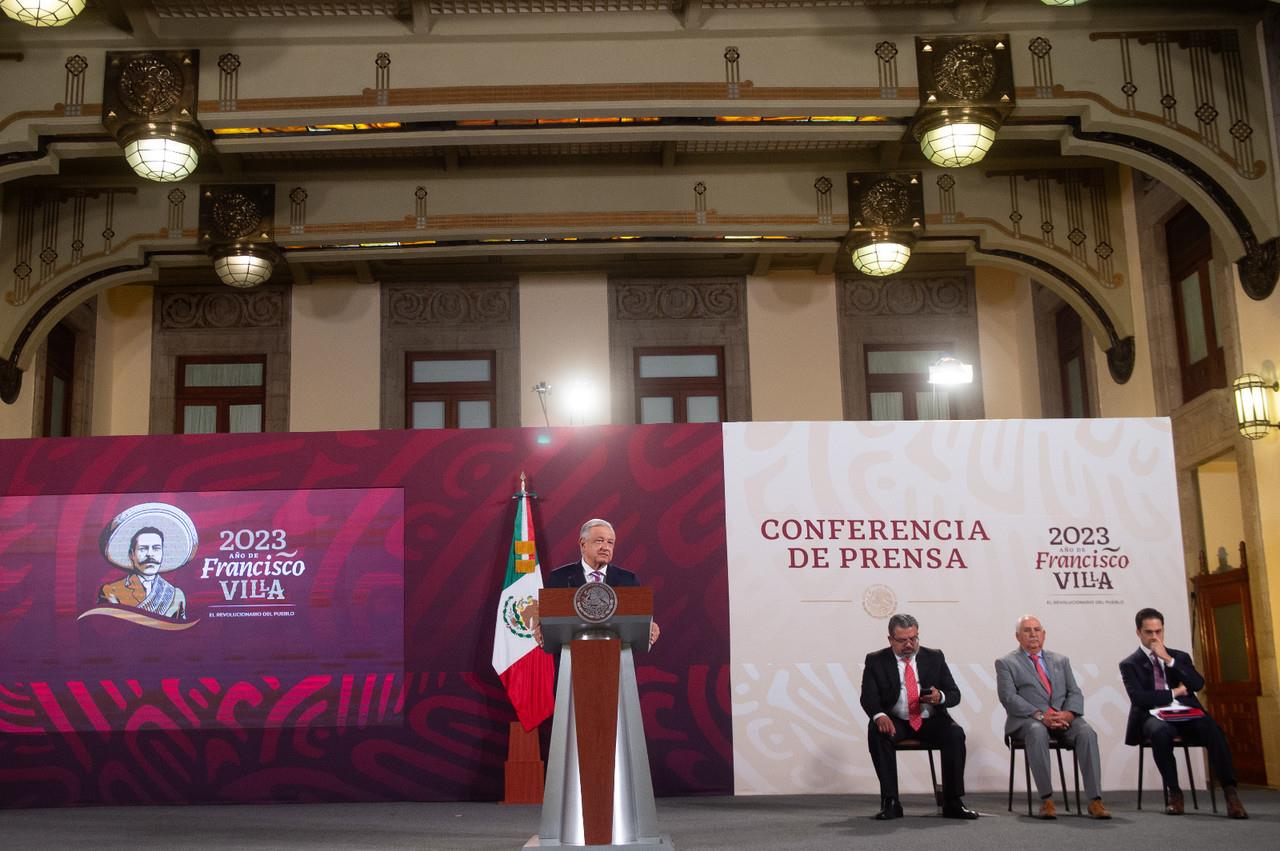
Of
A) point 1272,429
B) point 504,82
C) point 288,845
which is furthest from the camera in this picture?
point 504,82

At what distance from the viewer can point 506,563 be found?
8.29m

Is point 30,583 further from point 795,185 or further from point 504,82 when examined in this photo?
point 795,185

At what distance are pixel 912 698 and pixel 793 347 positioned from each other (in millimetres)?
6168

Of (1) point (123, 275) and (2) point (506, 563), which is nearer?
(2) point (506, 563)

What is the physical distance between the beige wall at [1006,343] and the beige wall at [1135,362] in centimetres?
128

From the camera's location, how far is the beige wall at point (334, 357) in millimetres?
12281

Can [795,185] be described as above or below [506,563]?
above

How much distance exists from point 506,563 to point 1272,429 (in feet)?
16.4

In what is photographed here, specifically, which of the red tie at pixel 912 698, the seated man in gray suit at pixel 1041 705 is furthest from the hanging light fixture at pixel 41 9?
the seated man in gray suit at pixel 1041 705

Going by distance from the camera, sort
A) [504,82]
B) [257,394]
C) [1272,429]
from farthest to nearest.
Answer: [257,394], [504,82], [1272,429]

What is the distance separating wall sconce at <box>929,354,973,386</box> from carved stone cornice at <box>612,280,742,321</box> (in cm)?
215

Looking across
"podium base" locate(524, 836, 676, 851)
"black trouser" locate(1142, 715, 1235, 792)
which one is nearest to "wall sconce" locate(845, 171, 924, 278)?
"black trouser" locate(1142, 715, 1235, 792)

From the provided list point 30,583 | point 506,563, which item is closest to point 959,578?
point 506,563

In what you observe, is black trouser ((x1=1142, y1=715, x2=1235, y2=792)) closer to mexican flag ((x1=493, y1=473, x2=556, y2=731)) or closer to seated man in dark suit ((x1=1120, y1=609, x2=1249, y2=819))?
seated man in dark suit ((x1=1120, y1=609, x2=1249, y2=819))
